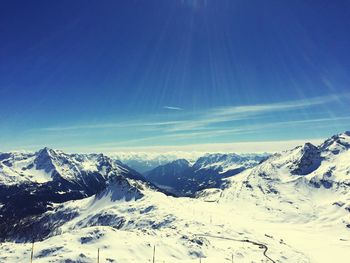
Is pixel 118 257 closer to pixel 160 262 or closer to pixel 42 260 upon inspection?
pixel 160 262

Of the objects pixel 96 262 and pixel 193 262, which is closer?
pixel 96 262

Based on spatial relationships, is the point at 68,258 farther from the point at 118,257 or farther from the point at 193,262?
the point at 193,262

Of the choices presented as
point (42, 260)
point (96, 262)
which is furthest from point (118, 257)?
point (42, 260)

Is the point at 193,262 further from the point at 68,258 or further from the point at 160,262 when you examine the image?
the point at 68,258

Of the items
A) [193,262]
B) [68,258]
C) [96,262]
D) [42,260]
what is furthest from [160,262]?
[42,260]

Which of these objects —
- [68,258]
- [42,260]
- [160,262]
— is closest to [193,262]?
[160,262]

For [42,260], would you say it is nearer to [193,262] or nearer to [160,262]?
[160,262]
